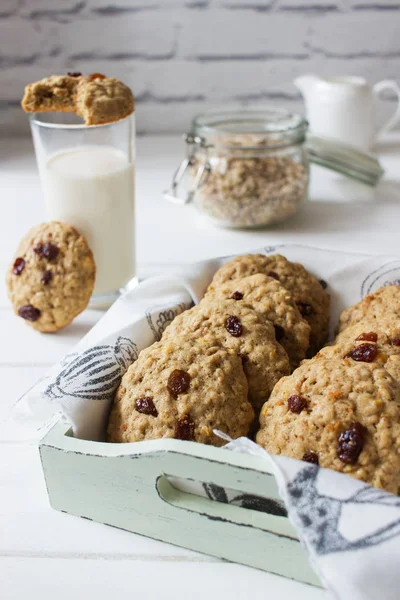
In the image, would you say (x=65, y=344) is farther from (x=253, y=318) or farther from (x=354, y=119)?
(x=354, y=119)

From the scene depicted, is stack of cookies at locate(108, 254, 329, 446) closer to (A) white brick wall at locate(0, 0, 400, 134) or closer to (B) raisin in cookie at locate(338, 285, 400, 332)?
(B) raisin in cookie at locate(338, 285, 400, 332)

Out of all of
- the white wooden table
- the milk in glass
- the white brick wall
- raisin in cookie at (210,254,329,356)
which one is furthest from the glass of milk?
the white brick wall

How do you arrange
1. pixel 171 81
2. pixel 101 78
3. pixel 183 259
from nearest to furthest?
1. pixel 101 78
2. pixel 183 259
3. pixel 171 81

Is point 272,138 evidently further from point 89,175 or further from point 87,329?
point 87,329

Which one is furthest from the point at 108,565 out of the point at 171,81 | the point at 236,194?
the point at 171,81

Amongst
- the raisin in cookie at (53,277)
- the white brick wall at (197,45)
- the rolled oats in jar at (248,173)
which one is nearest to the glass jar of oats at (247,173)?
the rolled oats in jar at (248,173)
